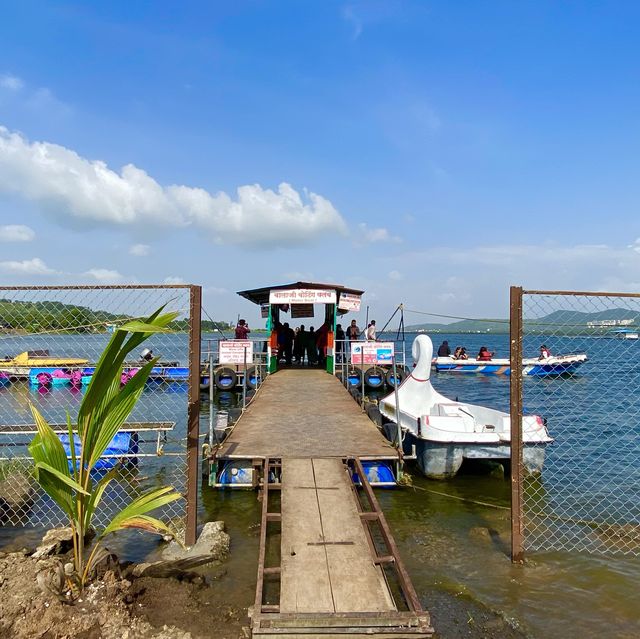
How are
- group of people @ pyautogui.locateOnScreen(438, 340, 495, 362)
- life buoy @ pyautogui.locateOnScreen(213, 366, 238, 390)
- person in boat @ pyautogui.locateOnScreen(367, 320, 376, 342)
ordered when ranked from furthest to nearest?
group of people @ pyautogui.locateOnScreen(438, 340, 495, 362) → person in boat @ pyautogui.locateOnScreen(367, 320, 376, 342) → life buoy @ pyautogui.locateOnScreen(213, 366, 238, 390)

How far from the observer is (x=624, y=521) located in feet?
26.0

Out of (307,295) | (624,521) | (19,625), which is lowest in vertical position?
(624,521)

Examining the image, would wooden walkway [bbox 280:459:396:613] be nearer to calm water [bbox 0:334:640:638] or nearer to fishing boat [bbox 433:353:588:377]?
calm water [bbox 0:334:640:638]

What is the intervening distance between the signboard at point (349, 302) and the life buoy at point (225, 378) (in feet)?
20.9

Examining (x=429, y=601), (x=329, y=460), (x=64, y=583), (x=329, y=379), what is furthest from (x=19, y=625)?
(x=329, y=379)

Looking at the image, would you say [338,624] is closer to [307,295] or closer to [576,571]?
[576,571]

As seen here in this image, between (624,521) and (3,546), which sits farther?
(624,521)

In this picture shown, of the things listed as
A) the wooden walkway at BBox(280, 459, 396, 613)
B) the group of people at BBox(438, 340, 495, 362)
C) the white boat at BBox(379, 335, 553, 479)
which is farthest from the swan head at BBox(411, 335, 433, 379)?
the group of people at BBox(438, 340, 495, 362)

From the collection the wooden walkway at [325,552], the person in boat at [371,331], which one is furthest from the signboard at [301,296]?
the wooden walkway at [325,552]

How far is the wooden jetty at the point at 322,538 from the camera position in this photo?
3.63 meters

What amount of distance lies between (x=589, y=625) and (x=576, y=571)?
117cm

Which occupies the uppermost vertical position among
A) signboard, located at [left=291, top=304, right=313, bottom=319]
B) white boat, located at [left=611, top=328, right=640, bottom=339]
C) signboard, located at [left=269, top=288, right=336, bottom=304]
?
signboard, located at [left=269, top=288, right=336, bottom=304]

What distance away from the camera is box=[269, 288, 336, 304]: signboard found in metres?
16.1

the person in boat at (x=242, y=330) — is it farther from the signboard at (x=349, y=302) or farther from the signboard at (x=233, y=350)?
the signboard at (x=349, y=302)
